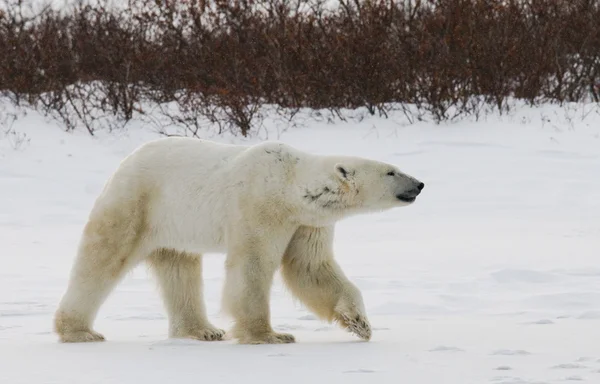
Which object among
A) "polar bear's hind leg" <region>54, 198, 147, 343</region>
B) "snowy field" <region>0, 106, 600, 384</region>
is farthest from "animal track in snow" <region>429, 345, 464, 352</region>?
"polar bear's hind leg" <region>54, 198, 147, 343</region>

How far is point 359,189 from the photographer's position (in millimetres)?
3615

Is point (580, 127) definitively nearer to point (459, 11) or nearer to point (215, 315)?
point (459, 11)

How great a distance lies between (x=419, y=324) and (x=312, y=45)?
732 cm

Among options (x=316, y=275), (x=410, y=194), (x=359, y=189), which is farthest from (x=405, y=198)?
(x=316, y=275)

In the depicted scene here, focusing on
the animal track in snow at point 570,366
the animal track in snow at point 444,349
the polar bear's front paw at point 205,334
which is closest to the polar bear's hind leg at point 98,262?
the polar bear's front paw at point 205,334

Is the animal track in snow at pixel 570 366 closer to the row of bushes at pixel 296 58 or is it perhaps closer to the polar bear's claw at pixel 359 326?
the polar bear's claw at pixel 359 326

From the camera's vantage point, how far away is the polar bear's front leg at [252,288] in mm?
3533

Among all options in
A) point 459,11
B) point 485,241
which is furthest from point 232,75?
point 485,241

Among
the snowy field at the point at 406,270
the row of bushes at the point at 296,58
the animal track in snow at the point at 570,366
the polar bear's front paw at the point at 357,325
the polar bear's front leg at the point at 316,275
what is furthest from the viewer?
the row of bushes at the point at 296,58

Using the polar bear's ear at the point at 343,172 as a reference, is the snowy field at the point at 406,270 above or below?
below

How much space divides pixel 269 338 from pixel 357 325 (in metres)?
0.30

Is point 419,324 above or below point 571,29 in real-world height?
below

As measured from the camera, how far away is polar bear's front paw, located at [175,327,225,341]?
3908 millimetres

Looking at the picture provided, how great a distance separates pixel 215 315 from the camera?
4.50 metres
